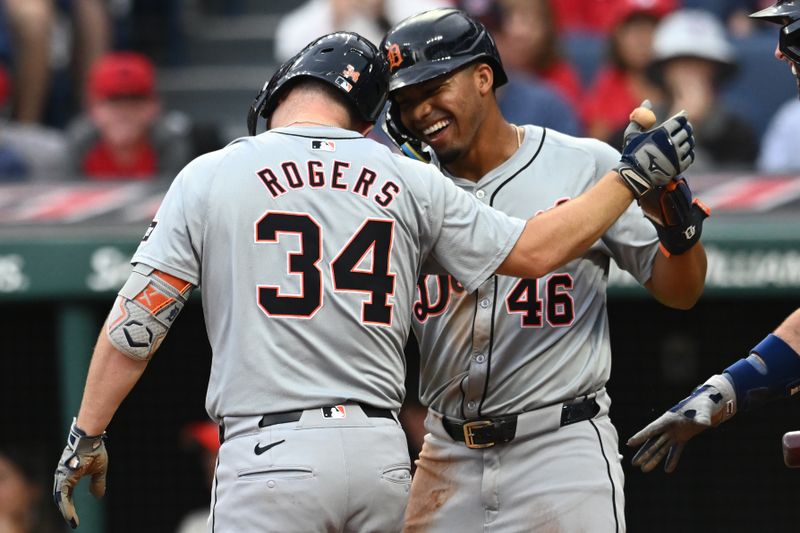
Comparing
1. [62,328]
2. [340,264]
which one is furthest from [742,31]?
[340,264]

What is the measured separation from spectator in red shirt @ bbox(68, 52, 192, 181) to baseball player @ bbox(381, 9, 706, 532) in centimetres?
314

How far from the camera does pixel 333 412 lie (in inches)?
129

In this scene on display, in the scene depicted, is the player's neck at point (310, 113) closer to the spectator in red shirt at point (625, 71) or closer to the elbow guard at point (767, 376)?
the elbow guard at point (767, 376)

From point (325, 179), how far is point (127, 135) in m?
3.77

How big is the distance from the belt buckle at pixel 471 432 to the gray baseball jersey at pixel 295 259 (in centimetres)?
49

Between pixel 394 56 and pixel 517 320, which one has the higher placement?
pixel 394 56

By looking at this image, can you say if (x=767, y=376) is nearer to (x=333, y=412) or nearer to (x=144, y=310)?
(x=333, y=412)

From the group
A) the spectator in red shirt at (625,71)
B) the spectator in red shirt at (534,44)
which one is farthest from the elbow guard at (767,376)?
the spectator in red shirt at (534,44)

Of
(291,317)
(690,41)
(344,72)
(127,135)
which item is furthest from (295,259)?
(690,41)

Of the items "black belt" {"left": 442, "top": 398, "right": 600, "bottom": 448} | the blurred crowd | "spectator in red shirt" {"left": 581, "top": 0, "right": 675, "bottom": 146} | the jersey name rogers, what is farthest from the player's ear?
"spectator in red shirt" {"left": 581, "top": 0, "right": 675, "bottom": 146}

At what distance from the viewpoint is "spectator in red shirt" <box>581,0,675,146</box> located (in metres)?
7.00

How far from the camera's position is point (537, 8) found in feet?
23.5

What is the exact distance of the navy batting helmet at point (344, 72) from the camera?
3.42 metres

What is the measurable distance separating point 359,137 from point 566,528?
3.69ft
